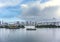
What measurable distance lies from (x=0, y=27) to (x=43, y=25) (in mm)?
10666

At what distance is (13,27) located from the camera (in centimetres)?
3875

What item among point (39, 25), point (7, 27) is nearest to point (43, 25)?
point (39, 25)

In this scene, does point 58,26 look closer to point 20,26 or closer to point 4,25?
point 20,26

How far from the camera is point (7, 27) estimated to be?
137 feet

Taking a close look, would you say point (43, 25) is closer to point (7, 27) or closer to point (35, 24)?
point (35, 24)

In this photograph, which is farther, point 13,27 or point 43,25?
point 43,25

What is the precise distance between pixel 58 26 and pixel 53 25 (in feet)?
9.88

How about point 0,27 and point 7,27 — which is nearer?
point 7,27

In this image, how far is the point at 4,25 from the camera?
44.3 meters

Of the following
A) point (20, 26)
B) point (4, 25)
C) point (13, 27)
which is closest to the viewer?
point (13, 27)

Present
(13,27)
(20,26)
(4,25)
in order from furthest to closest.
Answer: (4,25)
(20,26)
(13,27)

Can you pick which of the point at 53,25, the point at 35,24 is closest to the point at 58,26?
the point at 53,25

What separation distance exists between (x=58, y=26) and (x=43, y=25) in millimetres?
4253

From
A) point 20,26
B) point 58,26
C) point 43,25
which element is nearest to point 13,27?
point 20,26
